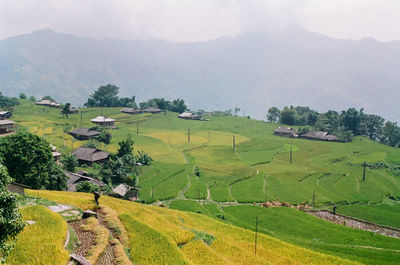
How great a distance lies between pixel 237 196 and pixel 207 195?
4378 millimetres

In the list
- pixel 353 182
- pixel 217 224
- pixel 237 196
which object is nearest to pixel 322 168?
pixel 353 182

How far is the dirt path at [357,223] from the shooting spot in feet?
130

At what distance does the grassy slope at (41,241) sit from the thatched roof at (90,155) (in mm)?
37481

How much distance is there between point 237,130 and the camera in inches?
4486

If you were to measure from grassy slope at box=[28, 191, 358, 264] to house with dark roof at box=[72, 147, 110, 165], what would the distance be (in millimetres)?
30228

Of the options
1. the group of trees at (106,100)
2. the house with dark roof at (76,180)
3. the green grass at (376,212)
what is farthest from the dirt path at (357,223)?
the group of trees at (106,100)

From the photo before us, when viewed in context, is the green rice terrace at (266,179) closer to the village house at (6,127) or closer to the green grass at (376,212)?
the green grass at (376,212)

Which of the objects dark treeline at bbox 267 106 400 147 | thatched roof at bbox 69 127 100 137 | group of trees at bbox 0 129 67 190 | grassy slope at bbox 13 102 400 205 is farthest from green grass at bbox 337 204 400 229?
dark treeline at bbox 267 106 400 147

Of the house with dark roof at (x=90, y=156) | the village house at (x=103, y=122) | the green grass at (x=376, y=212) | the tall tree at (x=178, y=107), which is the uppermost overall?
the tall tree at (x=178, y=107)

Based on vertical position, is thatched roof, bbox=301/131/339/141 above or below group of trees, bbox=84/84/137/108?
below

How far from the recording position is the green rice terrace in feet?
114

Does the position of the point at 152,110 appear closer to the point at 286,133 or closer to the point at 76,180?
the point at 286,133

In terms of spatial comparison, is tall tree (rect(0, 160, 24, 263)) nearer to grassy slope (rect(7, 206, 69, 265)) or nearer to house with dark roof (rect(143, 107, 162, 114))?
grassy slope (rect(7, 206, 69, 265))

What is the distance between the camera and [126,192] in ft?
149
